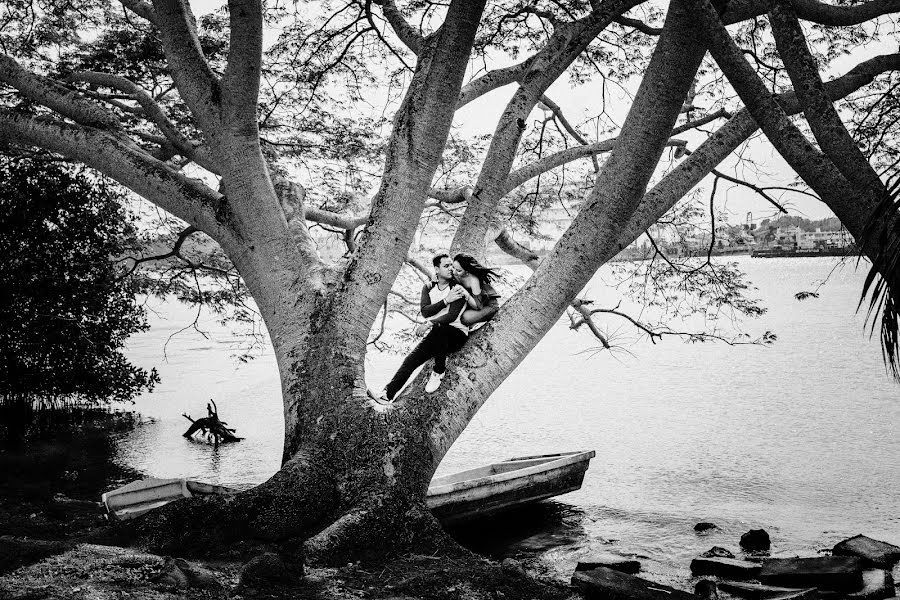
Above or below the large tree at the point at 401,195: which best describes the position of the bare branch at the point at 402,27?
above

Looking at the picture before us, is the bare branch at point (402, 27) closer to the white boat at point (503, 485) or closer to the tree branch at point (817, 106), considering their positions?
the tree branch at point (817, 106)

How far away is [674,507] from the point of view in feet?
29.8

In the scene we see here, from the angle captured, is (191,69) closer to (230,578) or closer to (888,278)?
(230,578)

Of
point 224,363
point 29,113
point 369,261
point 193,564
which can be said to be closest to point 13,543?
point 193,564

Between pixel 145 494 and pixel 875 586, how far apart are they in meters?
5.17

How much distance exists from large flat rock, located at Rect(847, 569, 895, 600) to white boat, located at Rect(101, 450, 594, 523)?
9.03 feet

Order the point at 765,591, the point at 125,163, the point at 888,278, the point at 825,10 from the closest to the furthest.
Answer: the point at 888,278 < the point at 765,591 < the point at 825,10 < the point at 125,163

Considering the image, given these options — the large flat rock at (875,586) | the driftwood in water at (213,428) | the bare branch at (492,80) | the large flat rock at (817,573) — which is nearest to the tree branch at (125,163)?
the bare branch at (492,80)

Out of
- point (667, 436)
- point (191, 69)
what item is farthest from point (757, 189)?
point (667, 436)

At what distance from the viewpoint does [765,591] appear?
404 centimetres

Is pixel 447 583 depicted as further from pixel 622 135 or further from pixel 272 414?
pixel 272 414

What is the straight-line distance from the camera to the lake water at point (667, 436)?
7.82 meters

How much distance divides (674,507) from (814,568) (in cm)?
507

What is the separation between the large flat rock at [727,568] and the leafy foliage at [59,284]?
25.9ft
